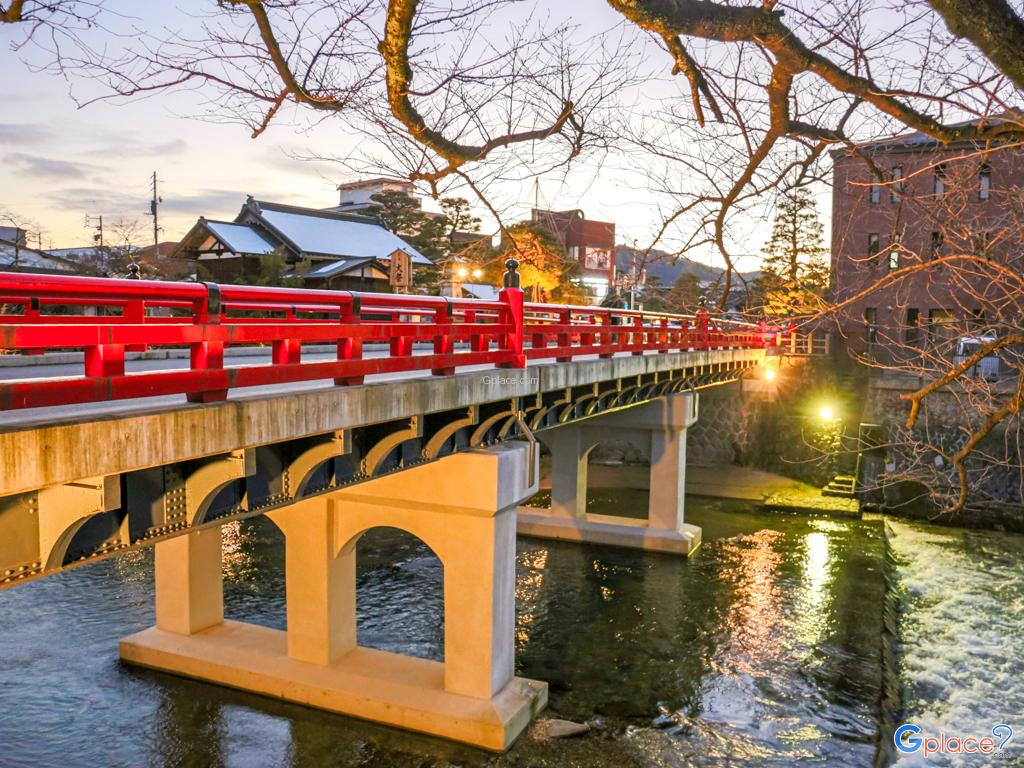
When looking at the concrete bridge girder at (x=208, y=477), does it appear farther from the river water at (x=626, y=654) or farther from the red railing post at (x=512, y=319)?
the river water at (x=626, y=654)

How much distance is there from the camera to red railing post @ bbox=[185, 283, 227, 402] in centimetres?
544

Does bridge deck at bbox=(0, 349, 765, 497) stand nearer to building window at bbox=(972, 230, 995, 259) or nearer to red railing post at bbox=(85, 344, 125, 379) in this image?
red railing post at bbox=(85, 344, 125, 379)

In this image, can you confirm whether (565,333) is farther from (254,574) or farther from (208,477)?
(254,574)

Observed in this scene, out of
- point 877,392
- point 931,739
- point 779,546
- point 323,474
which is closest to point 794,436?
point 877,392

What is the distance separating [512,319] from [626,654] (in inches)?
300

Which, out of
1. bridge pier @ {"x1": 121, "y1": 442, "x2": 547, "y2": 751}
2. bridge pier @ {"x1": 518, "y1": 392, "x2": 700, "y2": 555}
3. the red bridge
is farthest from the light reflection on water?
the red bridge

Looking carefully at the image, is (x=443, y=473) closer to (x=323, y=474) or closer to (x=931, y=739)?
(x=323, y=474)

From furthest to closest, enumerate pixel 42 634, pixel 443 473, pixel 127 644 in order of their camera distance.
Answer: pixel 42 634 → pixel 127 644 → pixel 443 473

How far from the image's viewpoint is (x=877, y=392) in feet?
107

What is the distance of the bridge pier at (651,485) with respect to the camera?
2181 centimetres

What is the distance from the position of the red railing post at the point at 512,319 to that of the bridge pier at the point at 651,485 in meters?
11.3

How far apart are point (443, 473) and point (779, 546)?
575 inches

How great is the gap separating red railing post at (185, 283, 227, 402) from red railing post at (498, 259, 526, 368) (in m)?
4.96

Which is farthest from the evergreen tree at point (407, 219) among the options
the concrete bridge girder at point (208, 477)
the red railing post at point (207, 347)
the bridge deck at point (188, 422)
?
the red railing post at point (207, 347)
